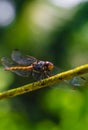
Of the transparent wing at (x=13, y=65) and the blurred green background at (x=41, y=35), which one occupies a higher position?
the transparent wing at (x=13, y=65)

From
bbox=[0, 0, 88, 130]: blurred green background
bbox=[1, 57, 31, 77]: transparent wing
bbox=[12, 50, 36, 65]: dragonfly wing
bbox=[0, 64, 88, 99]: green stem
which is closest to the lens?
bbox=[0, 64, 88, 99]: green stem

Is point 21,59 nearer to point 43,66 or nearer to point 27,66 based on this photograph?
point 27,66

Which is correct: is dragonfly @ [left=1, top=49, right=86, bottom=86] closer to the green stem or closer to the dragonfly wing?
the dragonfly wing

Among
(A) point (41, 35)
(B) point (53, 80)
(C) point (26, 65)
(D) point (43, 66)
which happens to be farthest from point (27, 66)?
(A) point (41, 35)

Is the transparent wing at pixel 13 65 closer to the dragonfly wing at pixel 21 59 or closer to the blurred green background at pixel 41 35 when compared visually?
the dragonfly wing at pixel 21 59

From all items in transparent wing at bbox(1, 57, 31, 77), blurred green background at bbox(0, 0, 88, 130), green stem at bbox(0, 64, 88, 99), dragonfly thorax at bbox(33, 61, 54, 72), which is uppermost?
green stem at bbox(0, 64, 88, 99)

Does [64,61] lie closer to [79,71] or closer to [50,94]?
[50,94]

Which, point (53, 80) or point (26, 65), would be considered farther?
point (26, 65)

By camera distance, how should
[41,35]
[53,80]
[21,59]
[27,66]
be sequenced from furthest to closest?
[41,35]
[21,59]
[27,66]
[53,80]

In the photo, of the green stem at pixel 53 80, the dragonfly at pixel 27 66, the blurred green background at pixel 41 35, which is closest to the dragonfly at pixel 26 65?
the dragonfly at pixel 27 66

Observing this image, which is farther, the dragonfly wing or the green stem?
the dragonfly wing

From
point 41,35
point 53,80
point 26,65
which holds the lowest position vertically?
point 41,35

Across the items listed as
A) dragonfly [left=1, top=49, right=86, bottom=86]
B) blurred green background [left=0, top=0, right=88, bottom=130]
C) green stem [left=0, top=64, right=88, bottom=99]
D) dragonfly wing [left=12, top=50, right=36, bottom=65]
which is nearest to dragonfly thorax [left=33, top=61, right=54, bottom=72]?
dragonfly [left=1, top=49, right=86, bottom=86]
